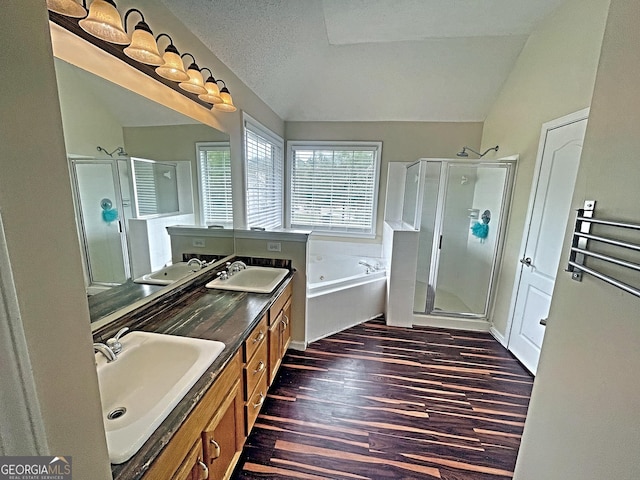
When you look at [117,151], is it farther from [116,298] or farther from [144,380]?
[144,380]

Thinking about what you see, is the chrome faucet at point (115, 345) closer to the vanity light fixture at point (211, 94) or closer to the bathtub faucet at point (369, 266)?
the vanity light fixture at point (211, 94)

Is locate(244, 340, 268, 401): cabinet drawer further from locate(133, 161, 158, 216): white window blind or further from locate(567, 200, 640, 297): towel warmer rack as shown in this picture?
locate(567, 200, 640, 297): towel warmer rack

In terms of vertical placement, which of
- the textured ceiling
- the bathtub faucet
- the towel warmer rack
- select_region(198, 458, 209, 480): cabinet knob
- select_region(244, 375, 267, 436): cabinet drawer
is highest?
the textured ceiling

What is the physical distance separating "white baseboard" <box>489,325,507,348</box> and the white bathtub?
1.20 meters

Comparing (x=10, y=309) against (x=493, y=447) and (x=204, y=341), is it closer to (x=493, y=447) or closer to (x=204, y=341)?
(x=204, y=341)

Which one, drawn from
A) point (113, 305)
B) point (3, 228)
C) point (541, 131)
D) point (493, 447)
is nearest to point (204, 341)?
point (113, 305)

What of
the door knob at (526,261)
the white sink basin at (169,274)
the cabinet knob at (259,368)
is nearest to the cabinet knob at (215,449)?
the cabinet knob at (259,368)

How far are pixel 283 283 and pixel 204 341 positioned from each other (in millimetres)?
908

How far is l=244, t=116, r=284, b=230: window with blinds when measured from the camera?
2752 mm

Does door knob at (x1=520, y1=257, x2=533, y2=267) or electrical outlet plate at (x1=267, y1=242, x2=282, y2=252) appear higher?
electrical outlet plate at (x1=267, y1=242, x2=282, y2=252)


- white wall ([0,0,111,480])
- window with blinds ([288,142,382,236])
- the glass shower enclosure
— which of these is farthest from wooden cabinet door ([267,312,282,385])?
window with blinds ([288,142,382,236])

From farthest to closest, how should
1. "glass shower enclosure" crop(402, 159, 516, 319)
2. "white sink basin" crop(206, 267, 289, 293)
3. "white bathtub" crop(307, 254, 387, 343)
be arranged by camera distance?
"glass shower enclosure" crop(402, 159, 516, 319) → "white bathtub" crop(307, 254, 387, 343) → "white sink basin" crop(206, 267, 289, 293)

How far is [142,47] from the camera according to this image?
1196 mm

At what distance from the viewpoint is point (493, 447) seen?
1686 mm
